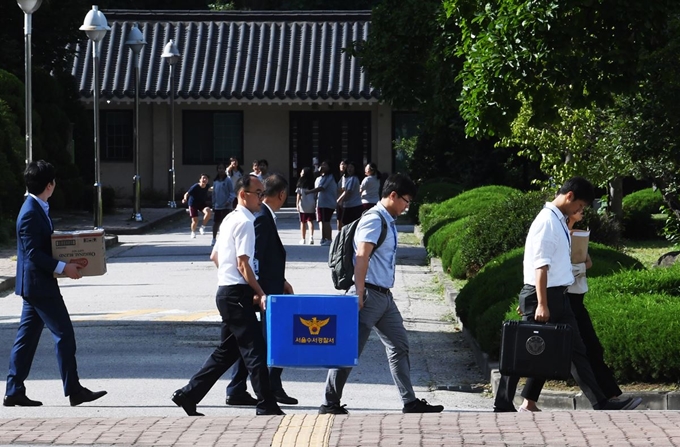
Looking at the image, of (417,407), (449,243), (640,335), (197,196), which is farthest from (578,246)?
(197,196)

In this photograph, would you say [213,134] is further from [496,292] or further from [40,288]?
[40,288]

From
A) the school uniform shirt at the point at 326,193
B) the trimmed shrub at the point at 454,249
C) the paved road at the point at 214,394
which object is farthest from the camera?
the school uniform shirt at the point at 326,193

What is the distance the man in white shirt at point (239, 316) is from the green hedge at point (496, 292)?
2.70m

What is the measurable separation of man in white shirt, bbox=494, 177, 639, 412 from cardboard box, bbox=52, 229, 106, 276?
3.27 m

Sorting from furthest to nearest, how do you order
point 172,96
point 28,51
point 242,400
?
point 172,96 → point 28,51 → point 242,400

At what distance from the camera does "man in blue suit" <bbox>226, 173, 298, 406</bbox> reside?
31.7 feet

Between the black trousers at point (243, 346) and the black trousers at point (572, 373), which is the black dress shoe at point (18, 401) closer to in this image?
the black trousers at point (243, 346)

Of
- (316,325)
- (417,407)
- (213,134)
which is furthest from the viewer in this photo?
(213,134)

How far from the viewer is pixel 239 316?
364 inches

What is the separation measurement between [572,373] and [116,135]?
33686mm

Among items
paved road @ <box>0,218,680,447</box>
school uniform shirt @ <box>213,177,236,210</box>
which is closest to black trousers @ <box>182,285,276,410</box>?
paved road @ <box>0,218,680,447</box>

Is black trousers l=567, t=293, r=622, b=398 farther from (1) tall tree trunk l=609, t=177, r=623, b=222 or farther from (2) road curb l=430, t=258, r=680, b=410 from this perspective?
(1) tall tree trunk l=609, t=177, r=623, b=222

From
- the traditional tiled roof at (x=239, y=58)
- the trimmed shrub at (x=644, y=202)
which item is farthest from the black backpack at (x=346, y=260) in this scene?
the traditional tiled roof at (x=239, y=58)

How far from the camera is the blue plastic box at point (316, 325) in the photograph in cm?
886
